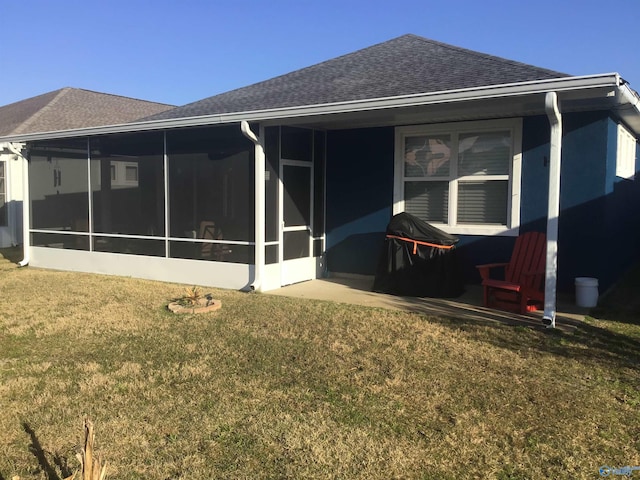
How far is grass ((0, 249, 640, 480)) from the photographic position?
326cm

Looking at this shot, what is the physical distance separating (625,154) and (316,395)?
7471mm

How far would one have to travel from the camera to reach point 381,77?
328 inches

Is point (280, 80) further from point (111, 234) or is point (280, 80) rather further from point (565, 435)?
point (565, 435)

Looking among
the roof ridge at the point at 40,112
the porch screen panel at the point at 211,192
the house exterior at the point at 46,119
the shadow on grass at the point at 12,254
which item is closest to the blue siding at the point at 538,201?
the porch screen panel at the point at 211,192

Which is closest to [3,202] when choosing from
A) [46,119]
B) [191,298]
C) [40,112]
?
[46,119]

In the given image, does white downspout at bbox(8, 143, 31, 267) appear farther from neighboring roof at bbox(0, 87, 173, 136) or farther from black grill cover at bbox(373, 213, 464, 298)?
black grill cover at bbox(373, 213, 464, 298)

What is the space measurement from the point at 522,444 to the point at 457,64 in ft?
19.5

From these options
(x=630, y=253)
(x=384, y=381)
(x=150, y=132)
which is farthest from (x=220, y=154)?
(x=630, y=253)

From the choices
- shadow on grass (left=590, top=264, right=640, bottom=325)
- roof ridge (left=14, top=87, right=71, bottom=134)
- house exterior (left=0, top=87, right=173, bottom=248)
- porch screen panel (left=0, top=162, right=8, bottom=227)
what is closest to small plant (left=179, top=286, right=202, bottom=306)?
shadow on grass (left=590, top=264, right=640, bottom=325)

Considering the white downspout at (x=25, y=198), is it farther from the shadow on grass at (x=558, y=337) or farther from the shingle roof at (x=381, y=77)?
the shadow on grass at (x=558, y=337)

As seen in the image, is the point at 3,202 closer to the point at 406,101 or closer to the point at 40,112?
the point at 40,112

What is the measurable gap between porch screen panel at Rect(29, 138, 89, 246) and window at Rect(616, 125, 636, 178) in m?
9.26

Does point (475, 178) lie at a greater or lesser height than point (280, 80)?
lesser

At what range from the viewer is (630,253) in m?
10.5
